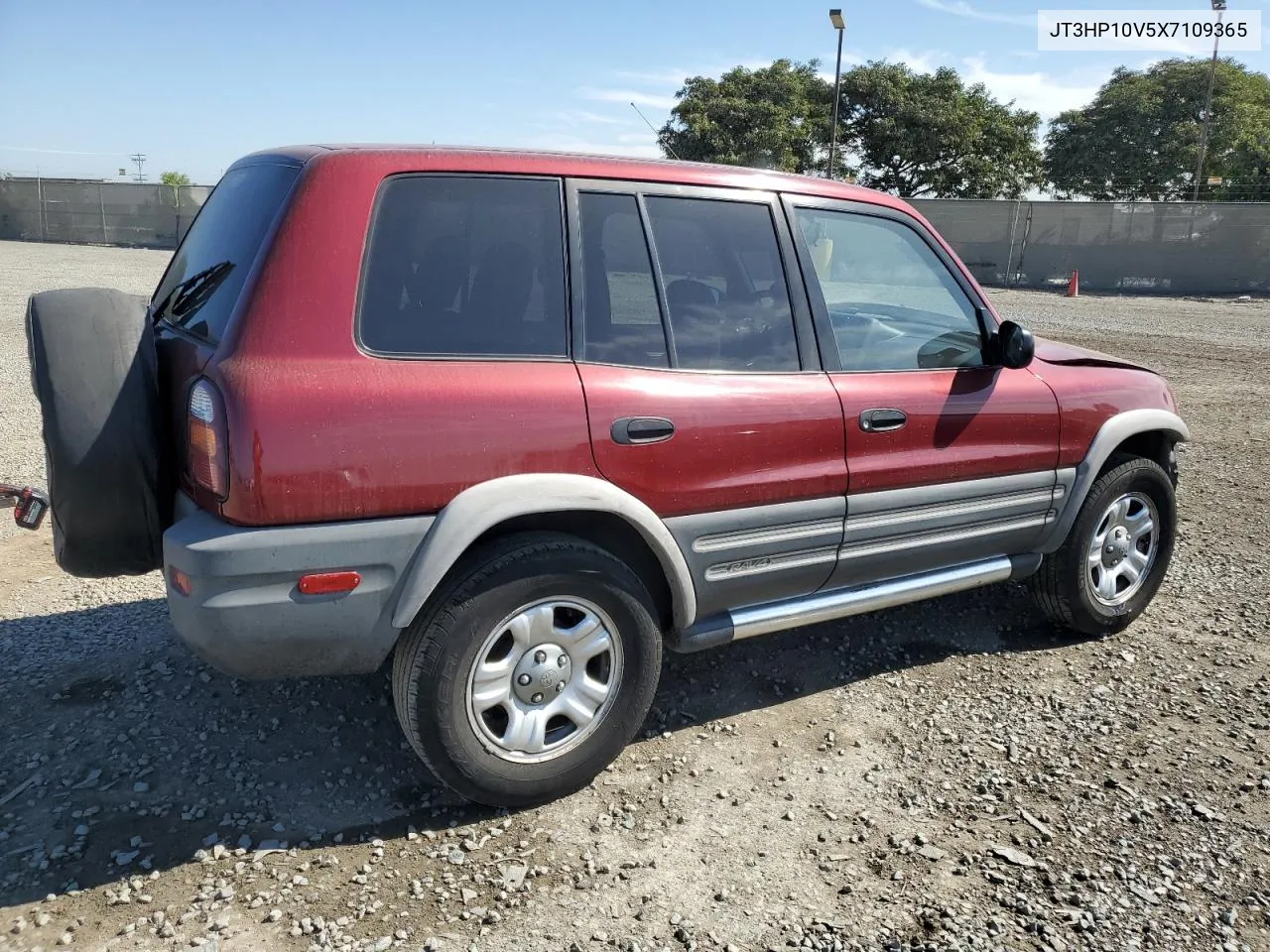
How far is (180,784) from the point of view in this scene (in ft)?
9.78

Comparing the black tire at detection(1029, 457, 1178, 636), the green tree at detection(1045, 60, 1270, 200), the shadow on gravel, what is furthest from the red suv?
the green tree at detection(1045, 60, 1270, 200)

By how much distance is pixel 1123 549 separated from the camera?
4348 mm

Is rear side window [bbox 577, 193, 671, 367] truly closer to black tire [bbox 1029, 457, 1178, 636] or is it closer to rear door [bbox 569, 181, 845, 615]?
rear door [bbox 569, 181, 845, 615]

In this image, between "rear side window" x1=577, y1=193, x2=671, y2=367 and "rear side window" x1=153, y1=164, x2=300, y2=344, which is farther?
"rear side window" x1=577, y1=193, x2=671, y2=367

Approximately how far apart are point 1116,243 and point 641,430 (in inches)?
1016

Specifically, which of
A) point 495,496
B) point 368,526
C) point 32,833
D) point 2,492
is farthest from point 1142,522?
point 2,492

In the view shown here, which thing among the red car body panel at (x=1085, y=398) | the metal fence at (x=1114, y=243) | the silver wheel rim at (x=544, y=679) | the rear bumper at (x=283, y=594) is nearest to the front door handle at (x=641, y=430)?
the silver wheel rim at (x=544, y=679)

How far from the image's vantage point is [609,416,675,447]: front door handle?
288cm

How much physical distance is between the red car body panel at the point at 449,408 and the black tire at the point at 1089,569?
105 centimetres

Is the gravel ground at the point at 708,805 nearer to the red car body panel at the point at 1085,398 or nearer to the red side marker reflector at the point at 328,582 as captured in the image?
the red side marker reflector at the point at 328,582

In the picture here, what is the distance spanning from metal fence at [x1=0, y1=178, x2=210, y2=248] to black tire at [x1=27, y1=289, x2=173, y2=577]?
108 ft

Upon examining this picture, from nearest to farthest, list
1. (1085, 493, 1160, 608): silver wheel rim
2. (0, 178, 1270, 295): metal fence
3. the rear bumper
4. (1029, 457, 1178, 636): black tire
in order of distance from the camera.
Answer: the rear bumper
(1029, 457, 1178, 636): black tire
(1085, 493, 1160, 608): silver wheel rim
(0, 178, 1270, 295): metal fence

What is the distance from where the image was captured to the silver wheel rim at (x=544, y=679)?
9.29ft

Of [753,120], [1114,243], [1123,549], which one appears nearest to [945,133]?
[753,120]
